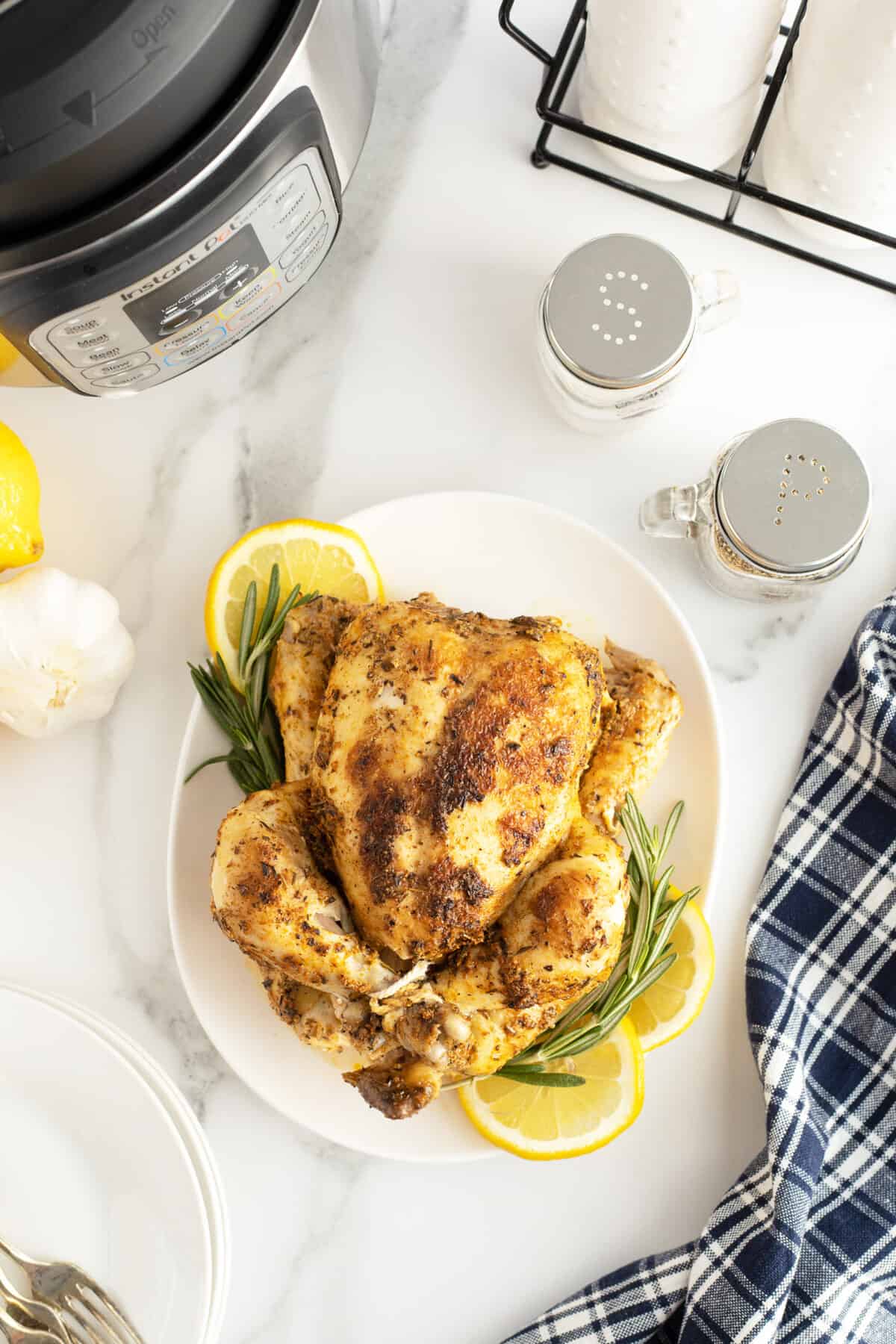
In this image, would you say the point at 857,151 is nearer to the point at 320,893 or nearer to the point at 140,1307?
the point at 320,893

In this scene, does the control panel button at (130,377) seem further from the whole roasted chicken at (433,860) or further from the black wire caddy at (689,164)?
the black wire caddy at (689,164)

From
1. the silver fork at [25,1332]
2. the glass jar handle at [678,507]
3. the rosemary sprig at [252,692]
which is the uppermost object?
the glass jar handle at [678,507]

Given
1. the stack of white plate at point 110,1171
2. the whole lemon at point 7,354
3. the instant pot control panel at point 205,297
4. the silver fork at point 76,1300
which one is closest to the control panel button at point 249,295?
the instant pot control panel at point 205,297

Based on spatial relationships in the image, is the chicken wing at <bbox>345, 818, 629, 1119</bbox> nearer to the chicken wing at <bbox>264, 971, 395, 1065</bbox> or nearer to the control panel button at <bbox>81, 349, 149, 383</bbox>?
the chicken wing at <bbox>264, 971, 395, 1065</bbox>

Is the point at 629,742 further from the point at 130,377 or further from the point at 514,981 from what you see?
the point at 130,377

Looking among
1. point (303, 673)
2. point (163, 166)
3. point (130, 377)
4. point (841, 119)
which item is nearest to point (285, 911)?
point (303, 673)

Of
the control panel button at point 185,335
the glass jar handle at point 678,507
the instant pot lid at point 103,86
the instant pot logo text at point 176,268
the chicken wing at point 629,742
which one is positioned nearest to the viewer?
the instant pot lid at point 103,86
